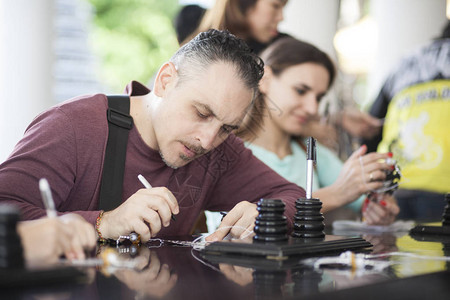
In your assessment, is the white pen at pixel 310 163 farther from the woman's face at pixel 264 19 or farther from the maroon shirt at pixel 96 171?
the woman's face at pixel 264 19

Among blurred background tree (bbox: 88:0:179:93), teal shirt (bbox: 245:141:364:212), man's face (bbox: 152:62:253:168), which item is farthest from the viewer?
blurred background tree (bbox: 88:0:179:93)

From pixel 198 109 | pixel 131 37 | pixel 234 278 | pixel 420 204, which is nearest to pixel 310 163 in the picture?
pixel 198 109

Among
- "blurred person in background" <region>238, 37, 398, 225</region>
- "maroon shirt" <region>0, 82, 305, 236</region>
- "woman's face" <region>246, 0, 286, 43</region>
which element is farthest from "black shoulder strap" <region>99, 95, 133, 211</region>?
"woman's face" <region>246, 0, 286, 43</region>

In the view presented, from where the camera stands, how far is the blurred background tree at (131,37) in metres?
9.83

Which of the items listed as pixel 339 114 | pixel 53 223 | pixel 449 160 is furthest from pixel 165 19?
pixel 53 223

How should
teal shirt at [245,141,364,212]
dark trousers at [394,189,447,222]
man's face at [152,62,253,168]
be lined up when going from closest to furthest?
man's face at [152,62,253,168]
teal shirt at [245,141,364,212]
dark trousers at [394,189,447,222]

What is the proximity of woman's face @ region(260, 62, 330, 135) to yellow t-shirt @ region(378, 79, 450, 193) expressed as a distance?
785 millimetres

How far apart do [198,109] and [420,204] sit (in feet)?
6.96

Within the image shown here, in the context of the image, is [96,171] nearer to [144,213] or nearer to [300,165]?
[144,213]

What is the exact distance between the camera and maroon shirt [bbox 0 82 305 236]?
4.63ft

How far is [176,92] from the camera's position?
1654 millimetres

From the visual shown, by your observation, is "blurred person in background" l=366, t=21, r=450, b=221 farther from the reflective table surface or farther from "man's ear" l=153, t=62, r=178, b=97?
the reflective table surface

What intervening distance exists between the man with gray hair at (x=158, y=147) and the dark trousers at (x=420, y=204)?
5.28ft

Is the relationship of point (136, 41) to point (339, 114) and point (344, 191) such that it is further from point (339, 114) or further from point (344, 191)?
point (344, 191)
